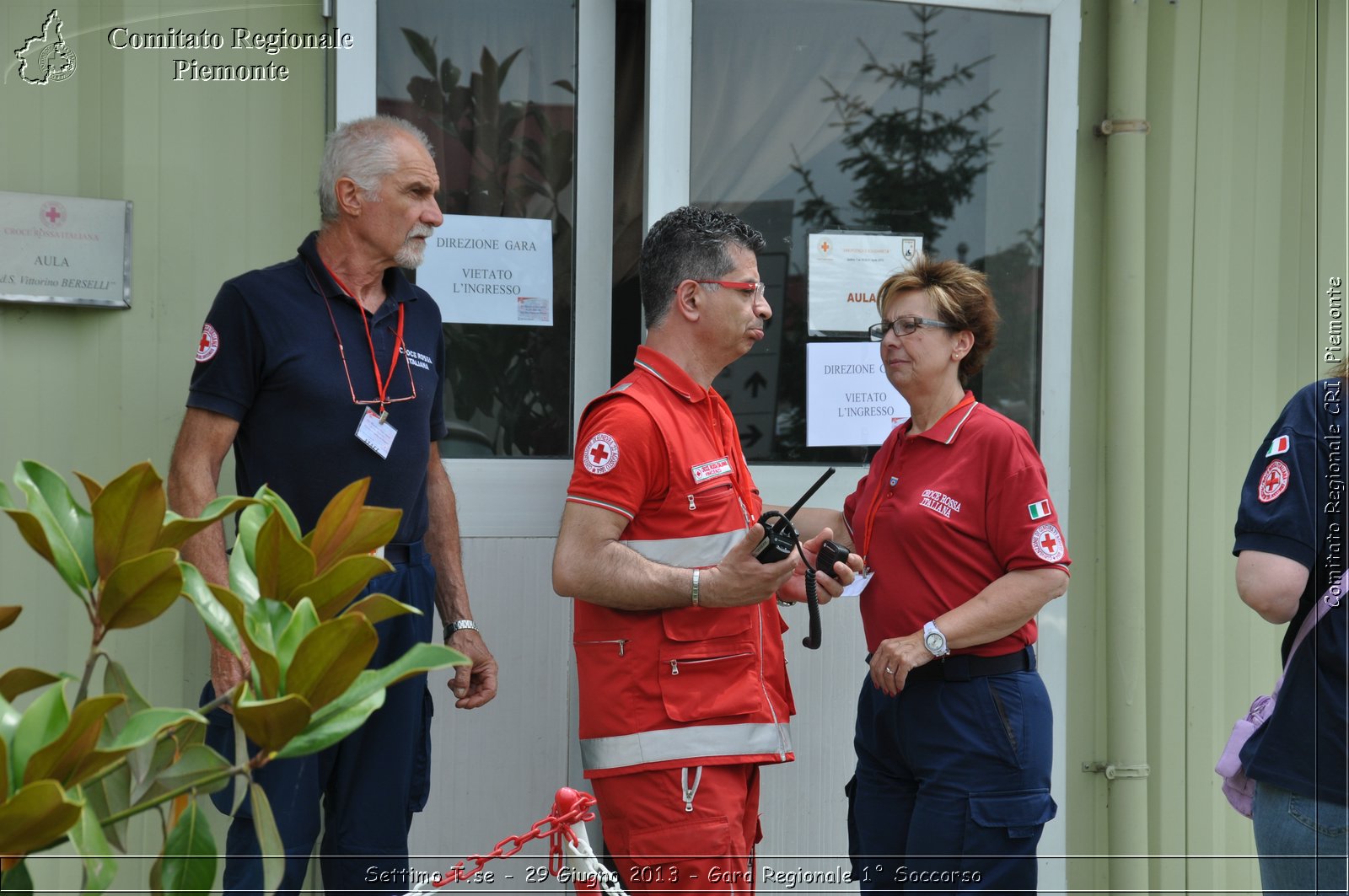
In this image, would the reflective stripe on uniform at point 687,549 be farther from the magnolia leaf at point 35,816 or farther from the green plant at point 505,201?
the magnolia leaf at point 35,816

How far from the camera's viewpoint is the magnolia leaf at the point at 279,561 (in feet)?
3.31

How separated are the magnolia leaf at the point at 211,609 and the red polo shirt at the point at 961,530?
188cm

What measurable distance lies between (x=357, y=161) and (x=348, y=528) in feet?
5.70

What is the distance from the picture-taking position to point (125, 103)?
2891 millimetres

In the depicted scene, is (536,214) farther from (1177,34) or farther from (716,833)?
(1177,34)

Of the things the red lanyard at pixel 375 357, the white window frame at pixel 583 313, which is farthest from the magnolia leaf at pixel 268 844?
the white window frame at pixel 583 313

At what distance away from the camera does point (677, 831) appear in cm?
245

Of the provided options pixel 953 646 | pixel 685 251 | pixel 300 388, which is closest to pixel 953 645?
pixel 953 646

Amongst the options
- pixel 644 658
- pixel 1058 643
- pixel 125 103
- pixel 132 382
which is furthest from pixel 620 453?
pixel 1058 643

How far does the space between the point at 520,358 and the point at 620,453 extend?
0.90m

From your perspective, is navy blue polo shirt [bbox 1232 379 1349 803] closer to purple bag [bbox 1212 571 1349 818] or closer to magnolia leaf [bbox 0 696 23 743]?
purple bag [bbox 1212 571 1349 818]

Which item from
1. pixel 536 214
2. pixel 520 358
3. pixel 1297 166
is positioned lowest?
pixel 520 358

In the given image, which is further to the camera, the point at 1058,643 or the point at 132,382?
the point at 1058,643

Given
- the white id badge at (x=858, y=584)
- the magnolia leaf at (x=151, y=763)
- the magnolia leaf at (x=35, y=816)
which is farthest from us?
the white id badge at (x=858, y=584)
